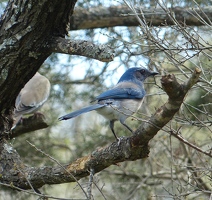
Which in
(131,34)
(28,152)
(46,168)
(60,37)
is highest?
(131,34)

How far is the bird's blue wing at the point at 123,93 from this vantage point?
5.51 meters

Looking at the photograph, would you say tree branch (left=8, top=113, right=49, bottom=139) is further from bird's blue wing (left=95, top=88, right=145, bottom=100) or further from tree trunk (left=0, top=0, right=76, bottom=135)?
tree trunk (left=0, top=0, right=76, bottom=135)

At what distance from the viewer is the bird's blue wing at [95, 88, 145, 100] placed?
551 cm

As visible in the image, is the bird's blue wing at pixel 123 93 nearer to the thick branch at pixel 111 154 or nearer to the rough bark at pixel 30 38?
the thick branch at pixel 111 154

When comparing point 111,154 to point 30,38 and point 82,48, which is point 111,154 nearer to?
point 82,48

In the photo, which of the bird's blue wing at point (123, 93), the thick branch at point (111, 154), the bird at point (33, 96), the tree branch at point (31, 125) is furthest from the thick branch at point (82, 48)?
the bird at point (33, 96)

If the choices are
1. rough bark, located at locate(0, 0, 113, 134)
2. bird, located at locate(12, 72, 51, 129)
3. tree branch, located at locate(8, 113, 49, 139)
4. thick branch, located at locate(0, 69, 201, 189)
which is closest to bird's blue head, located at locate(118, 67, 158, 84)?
tree branch, located at locate(8, 113, 49, 139)

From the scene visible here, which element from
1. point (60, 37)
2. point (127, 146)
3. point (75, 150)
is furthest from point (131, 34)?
point (127, 146)

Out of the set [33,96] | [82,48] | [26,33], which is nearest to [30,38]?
[26,33]

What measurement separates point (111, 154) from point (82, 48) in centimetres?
87

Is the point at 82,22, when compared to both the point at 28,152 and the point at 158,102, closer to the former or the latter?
the point at 158,102

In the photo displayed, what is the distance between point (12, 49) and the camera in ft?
13.6

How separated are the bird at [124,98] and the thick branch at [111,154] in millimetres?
754

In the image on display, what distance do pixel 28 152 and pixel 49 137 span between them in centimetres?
55
